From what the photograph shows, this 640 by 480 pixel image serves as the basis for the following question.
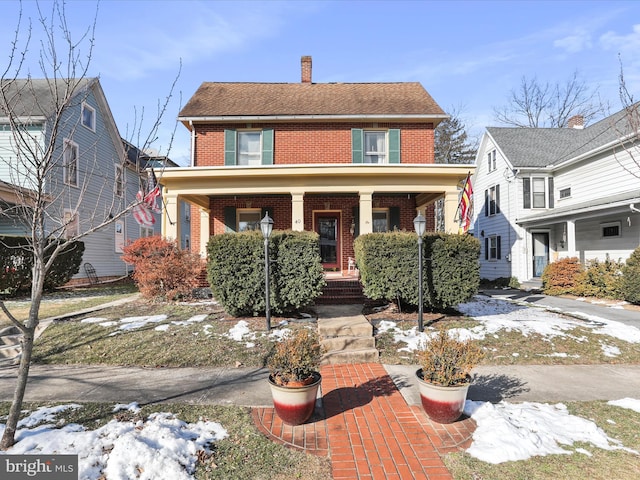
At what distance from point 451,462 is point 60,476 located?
3169 mm

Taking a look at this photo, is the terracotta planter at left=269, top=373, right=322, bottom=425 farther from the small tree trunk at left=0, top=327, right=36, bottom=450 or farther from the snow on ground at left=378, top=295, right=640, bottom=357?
the snow on ground at left=378, top=295, right=640, bottom=357

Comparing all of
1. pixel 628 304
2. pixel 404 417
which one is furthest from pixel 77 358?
pixel 628 304

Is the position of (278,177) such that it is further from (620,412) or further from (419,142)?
(620,412)

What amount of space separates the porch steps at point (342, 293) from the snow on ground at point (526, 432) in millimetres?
5050

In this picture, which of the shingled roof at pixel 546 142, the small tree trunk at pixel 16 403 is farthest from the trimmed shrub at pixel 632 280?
the small tree trunk at pixel 16 403

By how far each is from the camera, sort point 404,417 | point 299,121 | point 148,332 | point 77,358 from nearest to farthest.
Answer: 1. point 404,417
2. point 77,358
3. point 148,332
4. point 299,121

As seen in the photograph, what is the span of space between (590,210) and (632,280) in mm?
3478

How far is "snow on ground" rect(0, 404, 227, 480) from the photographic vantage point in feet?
8.91

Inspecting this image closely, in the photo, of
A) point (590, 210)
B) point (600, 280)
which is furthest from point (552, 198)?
point (600, 280)

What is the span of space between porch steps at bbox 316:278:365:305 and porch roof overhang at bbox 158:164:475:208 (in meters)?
2.93

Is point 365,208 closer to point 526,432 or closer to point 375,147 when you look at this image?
point 375,147

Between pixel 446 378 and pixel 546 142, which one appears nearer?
pixel 446 378

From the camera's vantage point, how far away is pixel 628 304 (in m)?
10.7

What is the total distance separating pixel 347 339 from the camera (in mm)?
5918
